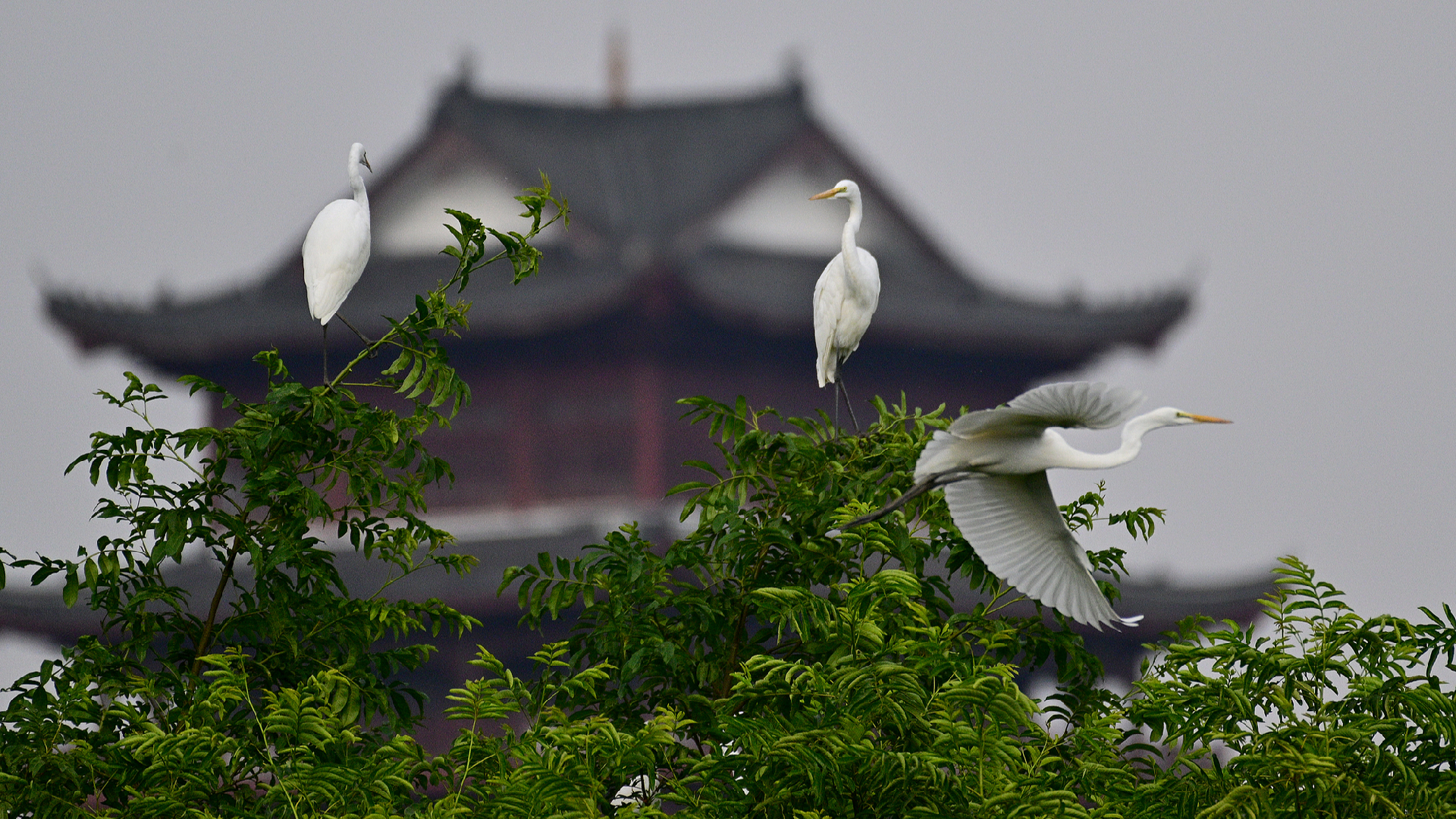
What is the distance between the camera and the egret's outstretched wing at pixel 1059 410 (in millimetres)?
3801

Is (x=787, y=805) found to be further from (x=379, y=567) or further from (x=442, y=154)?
(x=442, y=154)

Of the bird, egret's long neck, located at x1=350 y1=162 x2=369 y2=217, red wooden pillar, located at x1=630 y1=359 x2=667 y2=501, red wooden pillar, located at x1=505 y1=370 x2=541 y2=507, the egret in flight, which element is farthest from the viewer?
red wooden pillar, located at x1=505 y1=370 x2=541 y2=507

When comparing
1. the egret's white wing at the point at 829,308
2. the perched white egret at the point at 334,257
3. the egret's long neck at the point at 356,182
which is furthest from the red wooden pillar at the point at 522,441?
the perched white egret at the point at 334,257

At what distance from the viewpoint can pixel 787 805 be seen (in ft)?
11.9

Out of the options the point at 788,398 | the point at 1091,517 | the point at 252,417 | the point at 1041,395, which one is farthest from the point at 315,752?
the point at 788,398

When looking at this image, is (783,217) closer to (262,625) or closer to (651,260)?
(651,260)

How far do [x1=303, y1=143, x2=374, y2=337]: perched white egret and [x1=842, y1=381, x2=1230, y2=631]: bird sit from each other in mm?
2614

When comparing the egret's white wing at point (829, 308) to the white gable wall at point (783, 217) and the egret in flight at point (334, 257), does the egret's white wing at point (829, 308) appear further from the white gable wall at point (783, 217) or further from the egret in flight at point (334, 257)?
the white gable wall at point (783, 217)

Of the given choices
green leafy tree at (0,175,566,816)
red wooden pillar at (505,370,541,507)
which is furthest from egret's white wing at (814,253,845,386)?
red wooden pillar at (505,370,541,507)

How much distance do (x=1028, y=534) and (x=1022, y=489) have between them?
0.11 meters

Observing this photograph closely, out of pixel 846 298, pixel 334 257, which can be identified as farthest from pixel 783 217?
pixel 334 257

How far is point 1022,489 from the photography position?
4.30 m

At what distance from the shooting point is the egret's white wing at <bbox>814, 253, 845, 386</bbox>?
6527 millimetres

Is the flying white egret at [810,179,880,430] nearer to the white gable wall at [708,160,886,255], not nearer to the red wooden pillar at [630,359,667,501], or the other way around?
the red wooden pillar at [630,359,667,501]
